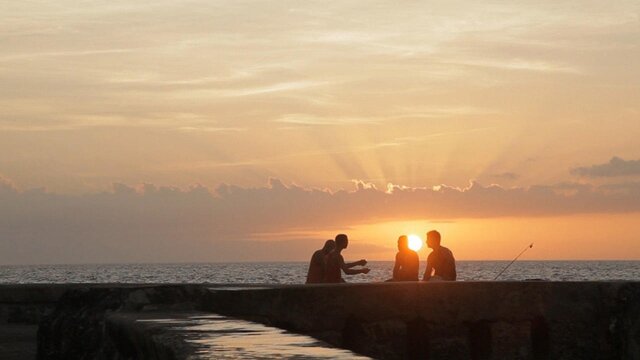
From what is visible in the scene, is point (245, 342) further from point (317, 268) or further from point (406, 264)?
point (406, 264)

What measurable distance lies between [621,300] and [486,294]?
3.61 feet

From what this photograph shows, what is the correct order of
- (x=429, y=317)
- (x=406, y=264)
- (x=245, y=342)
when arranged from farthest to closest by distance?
(x=406, y=264), (x=429, y=317), (x=245, y=342)

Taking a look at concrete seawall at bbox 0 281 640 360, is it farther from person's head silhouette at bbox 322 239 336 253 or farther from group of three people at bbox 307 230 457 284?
person's head silhouette at bbox 322 239 336 253

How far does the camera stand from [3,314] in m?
13.1

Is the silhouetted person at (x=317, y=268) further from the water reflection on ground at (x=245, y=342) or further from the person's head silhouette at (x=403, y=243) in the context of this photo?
the water reflection on ground at (x=245, y=342)

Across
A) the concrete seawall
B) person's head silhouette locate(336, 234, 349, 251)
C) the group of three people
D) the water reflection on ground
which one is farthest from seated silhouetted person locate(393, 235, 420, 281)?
the water reflection on ground

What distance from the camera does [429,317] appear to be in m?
9.58

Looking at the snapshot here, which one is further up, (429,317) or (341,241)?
(341,241)

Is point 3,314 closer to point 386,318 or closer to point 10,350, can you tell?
point 10,350

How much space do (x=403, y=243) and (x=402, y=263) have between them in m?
0.29

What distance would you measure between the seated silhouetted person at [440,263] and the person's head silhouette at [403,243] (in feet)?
3.31

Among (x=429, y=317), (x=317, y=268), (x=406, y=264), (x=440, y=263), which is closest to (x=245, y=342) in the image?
(x=429, y=317)

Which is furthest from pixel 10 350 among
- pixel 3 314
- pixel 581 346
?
pixel 581 346

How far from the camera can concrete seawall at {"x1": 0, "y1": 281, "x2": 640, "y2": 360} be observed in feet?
30.2
